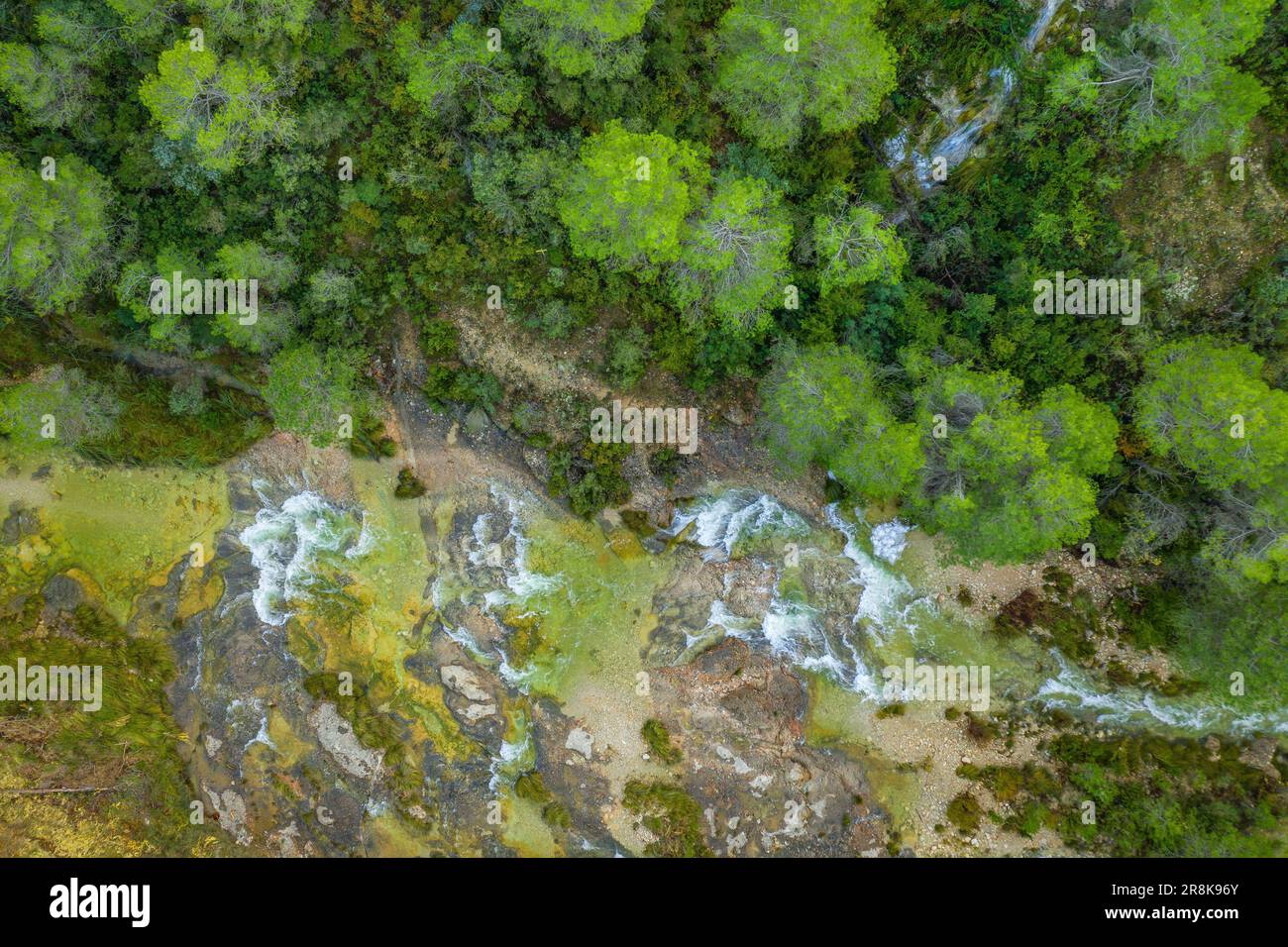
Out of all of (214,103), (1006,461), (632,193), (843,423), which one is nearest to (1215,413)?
(1006,461)

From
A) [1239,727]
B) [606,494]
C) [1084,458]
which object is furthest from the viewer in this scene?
[606,494]

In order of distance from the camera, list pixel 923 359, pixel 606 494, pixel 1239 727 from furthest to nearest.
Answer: pixel 606 494 → pixel 1239 727 → pixel 923 359

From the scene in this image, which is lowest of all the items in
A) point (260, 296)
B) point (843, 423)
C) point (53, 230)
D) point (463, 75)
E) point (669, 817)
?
point (669, 817)

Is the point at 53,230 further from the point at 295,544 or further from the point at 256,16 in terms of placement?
the point at 295,544
